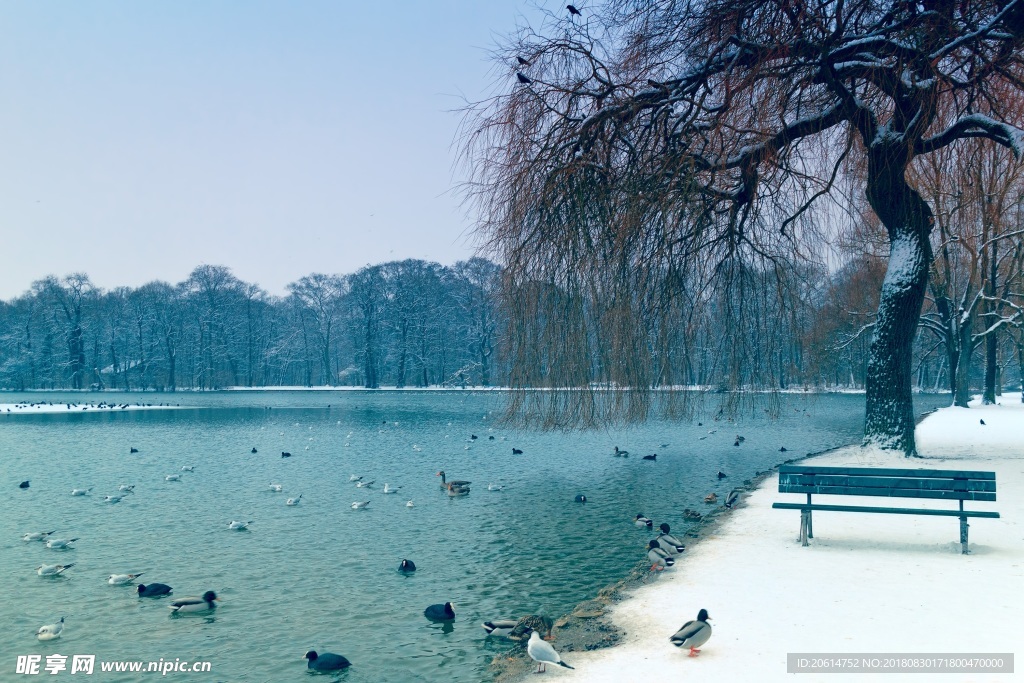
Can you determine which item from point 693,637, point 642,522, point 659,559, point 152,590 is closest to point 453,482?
point 642,522

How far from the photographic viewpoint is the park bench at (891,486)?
7.70 metres

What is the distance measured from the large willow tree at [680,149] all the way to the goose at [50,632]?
6207 mm

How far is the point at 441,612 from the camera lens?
7855 millimetres

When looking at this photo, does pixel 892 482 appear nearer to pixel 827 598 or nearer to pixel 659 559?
pixel 827 598

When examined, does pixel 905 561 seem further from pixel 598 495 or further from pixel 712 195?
pixel 598 495

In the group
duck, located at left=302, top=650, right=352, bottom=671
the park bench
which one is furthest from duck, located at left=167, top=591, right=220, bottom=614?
the park bench

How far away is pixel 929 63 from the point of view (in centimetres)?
1019

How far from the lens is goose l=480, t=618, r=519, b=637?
7160 millimetres

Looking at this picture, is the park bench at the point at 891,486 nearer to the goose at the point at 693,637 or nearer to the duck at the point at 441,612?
the goose at the point at 693,637

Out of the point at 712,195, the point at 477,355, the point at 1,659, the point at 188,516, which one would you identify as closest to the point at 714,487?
the point at 712,195

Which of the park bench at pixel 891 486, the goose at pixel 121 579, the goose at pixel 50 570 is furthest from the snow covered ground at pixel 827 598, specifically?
the goose at pixel 50 570

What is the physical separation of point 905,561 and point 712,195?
6022 millimetres

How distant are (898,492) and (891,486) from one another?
4.1 inches

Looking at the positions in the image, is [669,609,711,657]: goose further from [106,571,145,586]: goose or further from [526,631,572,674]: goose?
[106,571,145,586]: goose
